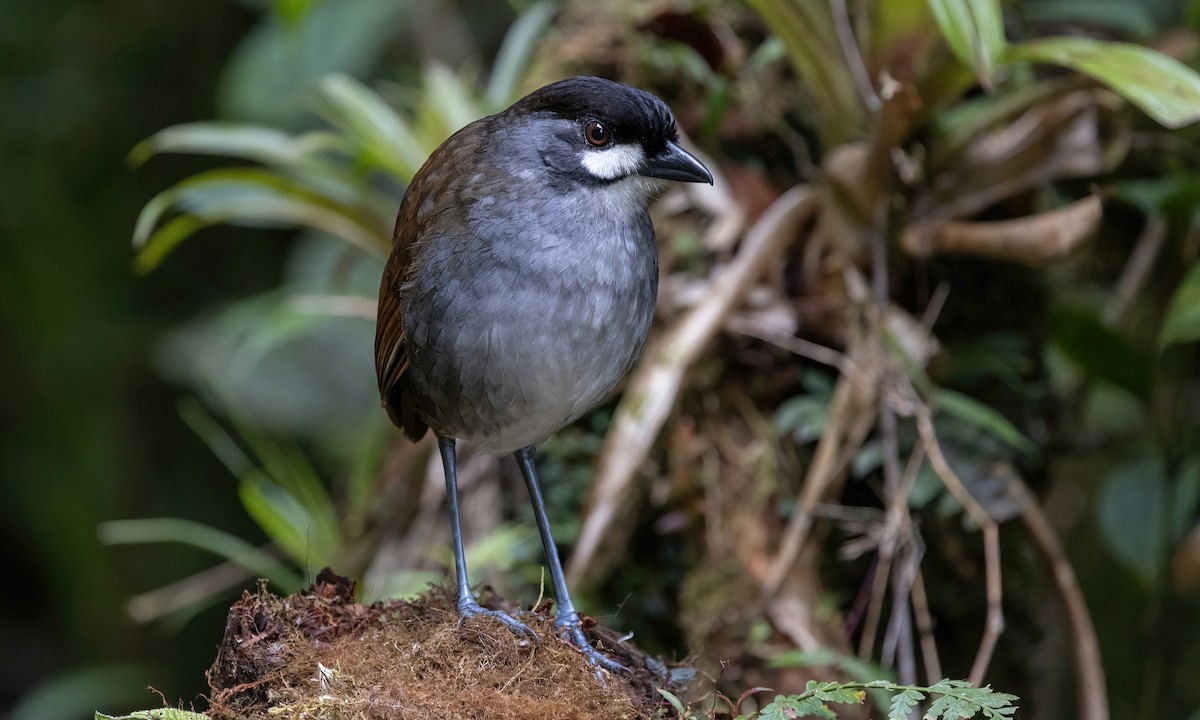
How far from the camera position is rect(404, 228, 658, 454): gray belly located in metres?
2.19

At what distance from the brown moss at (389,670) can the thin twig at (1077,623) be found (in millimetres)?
1467

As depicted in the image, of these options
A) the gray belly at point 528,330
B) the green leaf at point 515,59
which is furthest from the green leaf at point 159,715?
the green leaf at point 515,59

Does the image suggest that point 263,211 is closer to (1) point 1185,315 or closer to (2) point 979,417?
(2) point 979,417

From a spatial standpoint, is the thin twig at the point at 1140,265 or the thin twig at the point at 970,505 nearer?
the thin twig at the point at 970,505

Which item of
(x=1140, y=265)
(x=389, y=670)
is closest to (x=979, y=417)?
(x=1140, y=265)

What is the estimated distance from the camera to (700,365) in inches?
135

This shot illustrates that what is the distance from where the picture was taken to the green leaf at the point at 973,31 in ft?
8.63

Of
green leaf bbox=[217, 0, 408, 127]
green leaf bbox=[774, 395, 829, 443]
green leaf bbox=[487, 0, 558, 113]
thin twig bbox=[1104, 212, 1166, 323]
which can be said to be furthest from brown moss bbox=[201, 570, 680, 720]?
green leaf bbox=[217, 0, 408, 127]

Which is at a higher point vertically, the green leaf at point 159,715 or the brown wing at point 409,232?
the brown wing at point 409,232

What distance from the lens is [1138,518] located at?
11.3 ft

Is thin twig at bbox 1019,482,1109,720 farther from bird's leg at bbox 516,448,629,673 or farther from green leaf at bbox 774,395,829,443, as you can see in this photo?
bird's leg at bbox 516,448,629,673

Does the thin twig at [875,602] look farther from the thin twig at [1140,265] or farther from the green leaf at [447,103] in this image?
the green leaf at [447,103]

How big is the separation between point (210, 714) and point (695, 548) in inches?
70.2

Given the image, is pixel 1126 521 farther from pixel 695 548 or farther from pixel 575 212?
pixel 575 212
